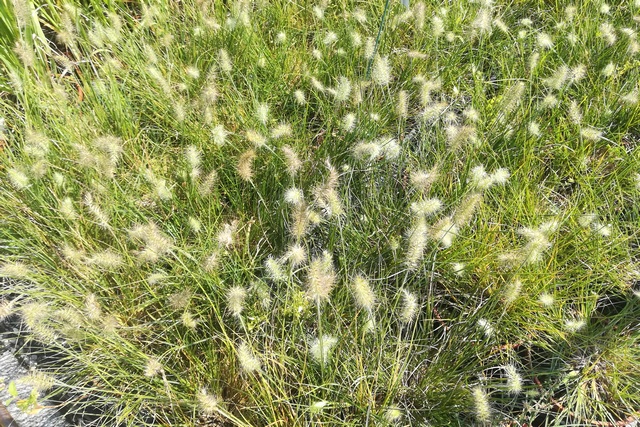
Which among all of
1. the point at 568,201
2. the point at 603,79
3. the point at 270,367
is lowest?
the point at 270,367

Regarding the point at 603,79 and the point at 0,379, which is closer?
the point at 0,379

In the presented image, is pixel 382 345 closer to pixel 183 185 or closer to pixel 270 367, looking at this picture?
pixel 270 367

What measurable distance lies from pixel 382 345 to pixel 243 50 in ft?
4.63

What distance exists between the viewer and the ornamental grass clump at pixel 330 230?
56.8 inches

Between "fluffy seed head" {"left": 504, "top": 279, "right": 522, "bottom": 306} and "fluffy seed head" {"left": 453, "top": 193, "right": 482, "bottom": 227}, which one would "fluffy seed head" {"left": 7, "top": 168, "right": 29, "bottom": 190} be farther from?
"fluffy seed head" {"left": 504, "top": 279, "right": 522, "bottom": 306}

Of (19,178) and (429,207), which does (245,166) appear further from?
(19,178)

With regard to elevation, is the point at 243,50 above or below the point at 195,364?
above

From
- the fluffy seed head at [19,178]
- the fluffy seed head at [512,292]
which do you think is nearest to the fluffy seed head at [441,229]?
the fluffy seed head at [512,292]

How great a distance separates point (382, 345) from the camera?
1451 millimetres

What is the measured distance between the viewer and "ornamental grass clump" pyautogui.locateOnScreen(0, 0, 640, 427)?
1.44m

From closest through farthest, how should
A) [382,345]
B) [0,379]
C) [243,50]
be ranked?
[382,345]
[0,379]
[243,50]

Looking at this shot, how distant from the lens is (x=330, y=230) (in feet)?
5.44

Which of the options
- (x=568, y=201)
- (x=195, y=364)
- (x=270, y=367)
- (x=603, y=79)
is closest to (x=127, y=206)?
(x=195, y=364)

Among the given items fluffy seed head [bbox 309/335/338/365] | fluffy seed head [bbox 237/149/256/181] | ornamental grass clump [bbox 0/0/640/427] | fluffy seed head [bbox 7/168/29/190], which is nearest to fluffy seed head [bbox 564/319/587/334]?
ornamental grass clump [bbox 0/0/640/427]
